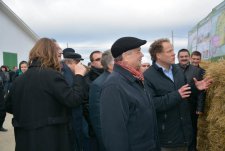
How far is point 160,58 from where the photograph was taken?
4.21 metres

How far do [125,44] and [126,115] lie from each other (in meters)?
0.65

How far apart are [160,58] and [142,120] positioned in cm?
131

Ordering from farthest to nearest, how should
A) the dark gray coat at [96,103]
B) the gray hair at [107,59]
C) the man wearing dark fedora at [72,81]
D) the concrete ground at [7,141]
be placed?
the concrete ground at [7,141] → the gray hair at [107,59] → the dark gray coat at [96,103] → the man wearing dark fedora at [72,81]

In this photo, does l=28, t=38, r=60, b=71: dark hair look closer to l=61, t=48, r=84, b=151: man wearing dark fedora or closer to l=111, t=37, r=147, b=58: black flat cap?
l=61, t=48, r=84, b=151: man wearing dark fedora

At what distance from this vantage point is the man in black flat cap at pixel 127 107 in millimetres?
2947

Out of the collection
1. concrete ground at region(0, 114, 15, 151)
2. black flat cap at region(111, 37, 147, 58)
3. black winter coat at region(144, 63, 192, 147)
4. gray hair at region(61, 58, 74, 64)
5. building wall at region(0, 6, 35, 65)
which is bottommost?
concrete ground at region(0, 114, 15, 151)

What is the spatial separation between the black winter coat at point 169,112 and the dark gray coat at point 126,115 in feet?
2.24

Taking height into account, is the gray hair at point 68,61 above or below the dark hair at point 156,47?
below

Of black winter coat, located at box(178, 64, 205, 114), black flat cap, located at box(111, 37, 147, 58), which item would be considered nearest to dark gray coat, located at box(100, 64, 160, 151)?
black flat cap, located at box(111, 37, 147, 58)

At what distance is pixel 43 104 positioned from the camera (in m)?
3.50

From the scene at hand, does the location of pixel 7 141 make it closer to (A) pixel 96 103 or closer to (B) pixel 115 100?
(A) pixel 96 103

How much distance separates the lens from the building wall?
1022 inches

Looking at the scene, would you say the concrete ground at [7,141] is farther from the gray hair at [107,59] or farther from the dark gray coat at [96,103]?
the gray hair at [107,59]

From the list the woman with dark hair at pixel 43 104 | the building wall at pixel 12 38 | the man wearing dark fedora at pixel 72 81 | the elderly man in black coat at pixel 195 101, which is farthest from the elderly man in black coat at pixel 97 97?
the building wall at pixel 12 38
